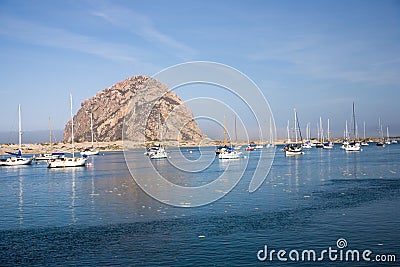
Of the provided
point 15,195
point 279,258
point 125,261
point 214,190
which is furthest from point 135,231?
point 15,195

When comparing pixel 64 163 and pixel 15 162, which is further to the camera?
pixel 15 162

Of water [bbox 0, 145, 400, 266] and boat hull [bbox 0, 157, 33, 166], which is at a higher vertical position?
boat hull [bbox 0, 157, 33, 166]

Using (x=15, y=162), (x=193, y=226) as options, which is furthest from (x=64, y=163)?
(x=193, y=226)

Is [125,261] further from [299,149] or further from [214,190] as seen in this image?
[299,149]

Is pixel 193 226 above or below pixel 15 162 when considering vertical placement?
below

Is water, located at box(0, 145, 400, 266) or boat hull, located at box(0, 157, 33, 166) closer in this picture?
water, located at box(0, 145, 400, 266)

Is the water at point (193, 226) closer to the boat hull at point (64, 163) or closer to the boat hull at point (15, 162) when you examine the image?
the boat hull at point (64, 163)

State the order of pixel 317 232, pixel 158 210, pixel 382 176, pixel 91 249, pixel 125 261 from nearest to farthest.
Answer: pixel 125 261 → pixel 91 249 → pixel 317 232 → pixel 158 210 → pixel 382 176

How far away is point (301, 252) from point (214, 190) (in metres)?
27.2

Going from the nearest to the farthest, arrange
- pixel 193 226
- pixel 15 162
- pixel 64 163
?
pixel 193 226
pixel 64 163
pixel 15 162

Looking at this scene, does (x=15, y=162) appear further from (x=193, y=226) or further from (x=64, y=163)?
(x=193, y=226)

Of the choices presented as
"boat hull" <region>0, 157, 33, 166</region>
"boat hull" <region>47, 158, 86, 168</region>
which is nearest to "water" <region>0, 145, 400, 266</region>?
"boat hull" <region>47, 158, 86, 168</region>

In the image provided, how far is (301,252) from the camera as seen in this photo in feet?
75.9

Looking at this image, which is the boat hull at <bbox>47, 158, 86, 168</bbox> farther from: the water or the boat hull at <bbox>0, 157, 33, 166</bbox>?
the water
